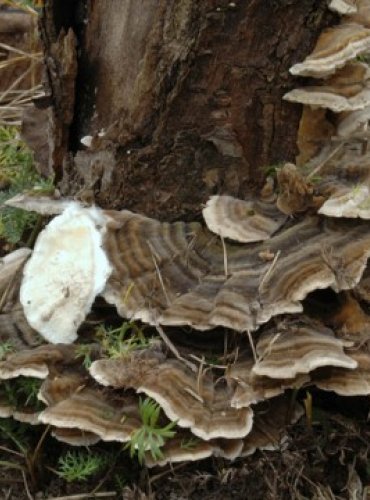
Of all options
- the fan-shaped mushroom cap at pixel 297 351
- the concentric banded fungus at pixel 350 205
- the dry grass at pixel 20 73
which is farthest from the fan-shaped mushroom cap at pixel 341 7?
the dry grass at pixel 20 73

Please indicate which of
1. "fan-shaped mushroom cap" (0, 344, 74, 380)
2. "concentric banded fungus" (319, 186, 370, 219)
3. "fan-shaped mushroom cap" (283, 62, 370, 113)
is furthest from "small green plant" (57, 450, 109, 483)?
"fan-shaped mushroom cap" (283, 62, 370, 113)

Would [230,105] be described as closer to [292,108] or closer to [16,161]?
[292,108]

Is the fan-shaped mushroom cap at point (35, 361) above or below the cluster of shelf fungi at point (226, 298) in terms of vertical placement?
below

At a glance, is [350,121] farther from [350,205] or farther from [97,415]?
[97,415]

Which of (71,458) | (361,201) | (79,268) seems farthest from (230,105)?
(71,458)

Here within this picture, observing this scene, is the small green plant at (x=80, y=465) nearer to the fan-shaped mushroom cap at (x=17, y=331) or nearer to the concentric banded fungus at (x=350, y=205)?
the fan-shaped mushroom cap at (x=17, y=331)
